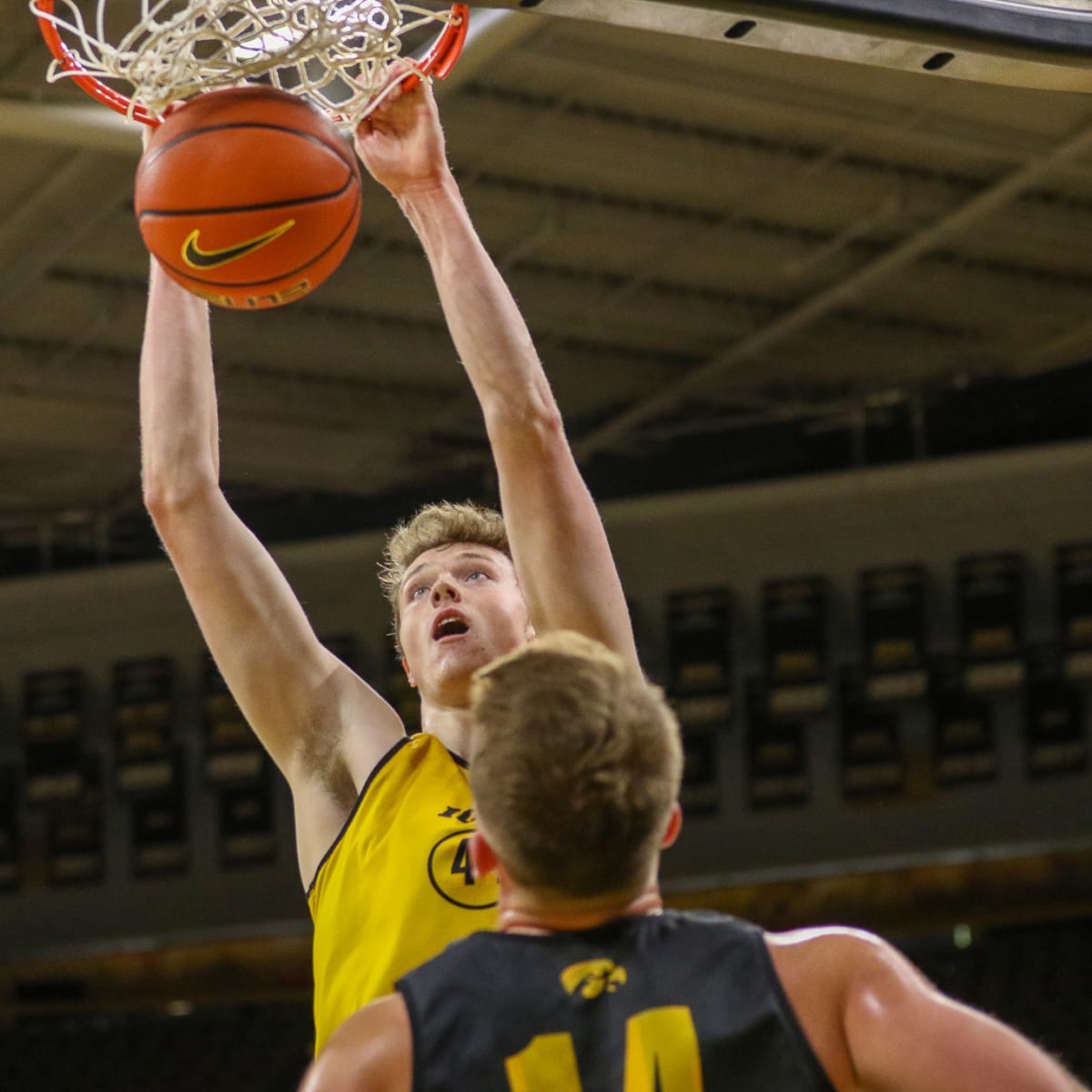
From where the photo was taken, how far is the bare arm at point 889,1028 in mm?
1609

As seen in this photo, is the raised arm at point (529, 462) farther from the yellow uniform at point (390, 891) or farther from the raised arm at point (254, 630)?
the raised arm at point (254, 630)

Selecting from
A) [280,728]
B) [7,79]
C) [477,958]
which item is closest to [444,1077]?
[477,958]

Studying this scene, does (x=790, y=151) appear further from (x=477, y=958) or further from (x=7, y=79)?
(x=477, y=958)

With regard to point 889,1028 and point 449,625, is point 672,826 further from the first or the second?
point 449,625

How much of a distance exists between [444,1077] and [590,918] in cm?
22

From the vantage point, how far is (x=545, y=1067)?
175 centimetres

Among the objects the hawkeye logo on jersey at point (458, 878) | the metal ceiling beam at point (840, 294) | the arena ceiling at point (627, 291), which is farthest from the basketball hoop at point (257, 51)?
the metal ceiling beam at point (840, 294)

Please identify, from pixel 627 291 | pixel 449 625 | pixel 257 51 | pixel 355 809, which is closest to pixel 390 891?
pixel 355 809

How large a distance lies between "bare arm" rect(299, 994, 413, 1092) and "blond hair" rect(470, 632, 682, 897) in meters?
0.20

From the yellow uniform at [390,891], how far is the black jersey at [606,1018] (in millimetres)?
883

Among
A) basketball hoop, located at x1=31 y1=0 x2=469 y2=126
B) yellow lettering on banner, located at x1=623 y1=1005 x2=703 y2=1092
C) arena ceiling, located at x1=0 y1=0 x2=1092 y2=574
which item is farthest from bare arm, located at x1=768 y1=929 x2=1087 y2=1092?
arena ceiling, located at x1=0 y1=0 x2=1092 y2=574

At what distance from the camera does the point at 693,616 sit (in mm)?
12195

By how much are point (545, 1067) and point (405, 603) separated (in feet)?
5.05

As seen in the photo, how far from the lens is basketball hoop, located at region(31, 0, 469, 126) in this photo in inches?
119
